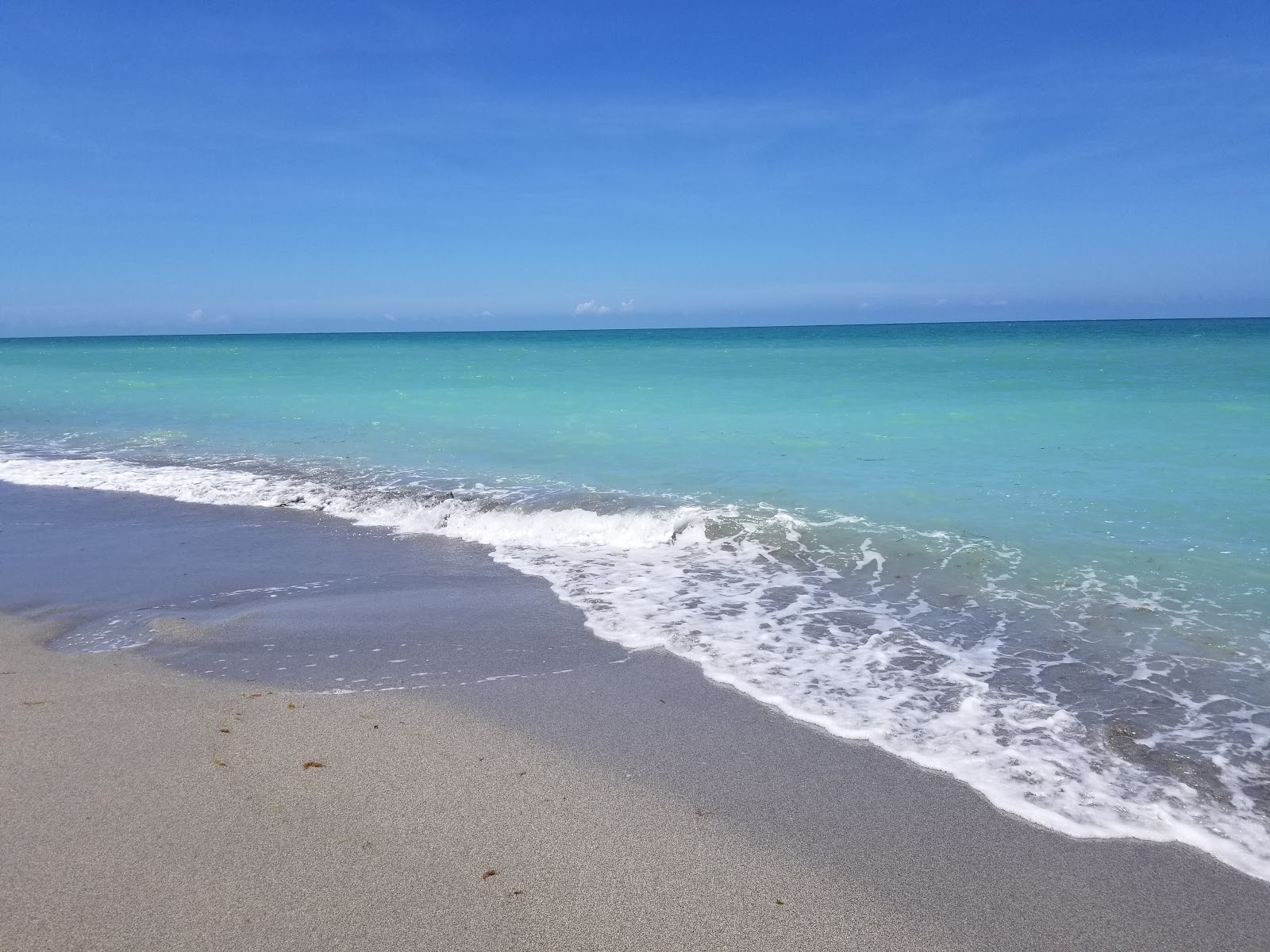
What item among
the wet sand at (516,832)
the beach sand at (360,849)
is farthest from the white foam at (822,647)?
the beach sand at (360,849)

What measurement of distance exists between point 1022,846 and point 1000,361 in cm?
4015

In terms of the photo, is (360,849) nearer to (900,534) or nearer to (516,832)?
(516,832)

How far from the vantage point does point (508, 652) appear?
550 centimetres

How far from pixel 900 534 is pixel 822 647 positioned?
317cm

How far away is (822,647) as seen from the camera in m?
5.63

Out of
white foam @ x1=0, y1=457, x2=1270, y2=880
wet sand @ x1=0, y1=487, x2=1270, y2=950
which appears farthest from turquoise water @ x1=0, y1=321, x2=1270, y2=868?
wet sand @ x1=0, y1=487, x2=1270, y2=950

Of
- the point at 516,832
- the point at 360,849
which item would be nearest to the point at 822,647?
the point at 516,832

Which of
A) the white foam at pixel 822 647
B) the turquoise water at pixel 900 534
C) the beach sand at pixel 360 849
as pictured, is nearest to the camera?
the beach sand at pixel 360 849

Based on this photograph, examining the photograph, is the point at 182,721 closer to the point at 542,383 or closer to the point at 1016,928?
the point at 1016,928

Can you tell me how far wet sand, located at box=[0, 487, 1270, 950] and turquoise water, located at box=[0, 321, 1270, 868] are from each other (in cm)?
44

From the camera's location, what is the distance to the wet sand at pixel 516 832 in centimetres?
288

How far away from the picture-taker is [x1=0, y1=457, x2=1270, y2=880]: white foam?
12.2 ft

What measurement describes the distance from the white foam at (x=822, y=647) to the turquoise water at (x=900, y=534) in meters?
0.02

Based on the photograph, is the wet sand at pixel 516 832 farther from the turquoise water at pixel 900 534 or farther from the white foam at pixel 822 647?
the turquoise water at pixel 900 534
